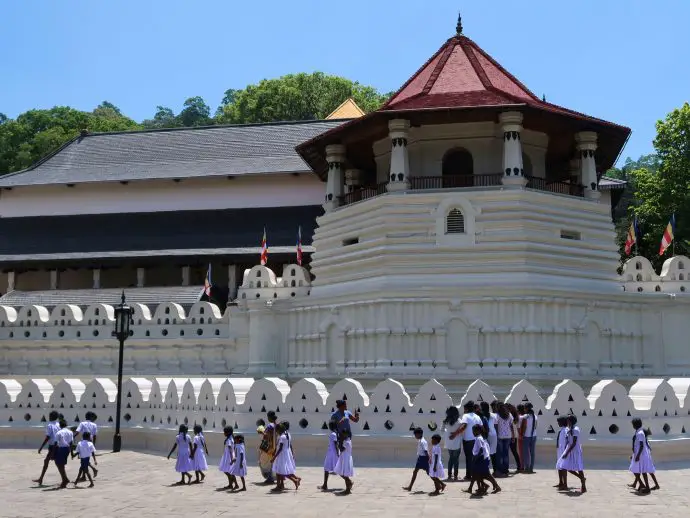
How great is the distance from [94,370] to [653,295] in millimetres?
18655

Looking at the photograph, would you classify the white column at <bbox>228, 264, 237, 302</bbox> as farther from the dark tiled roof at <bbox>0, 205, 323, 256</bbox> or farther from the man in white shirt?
the man in white shirt

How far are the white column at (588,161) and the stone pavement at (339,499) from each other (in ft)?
42.4

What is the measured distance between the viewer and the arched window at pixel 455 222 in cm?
2884

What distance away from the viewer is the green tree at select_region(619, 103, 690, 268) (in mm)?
46981

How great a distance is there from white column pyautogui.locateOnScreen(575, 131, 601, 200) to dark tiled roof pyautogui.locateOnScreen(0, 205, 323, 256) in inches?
626

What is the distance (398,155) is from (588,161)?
6.33 m

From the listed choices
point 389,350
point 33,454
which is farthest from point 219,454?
point 389,350

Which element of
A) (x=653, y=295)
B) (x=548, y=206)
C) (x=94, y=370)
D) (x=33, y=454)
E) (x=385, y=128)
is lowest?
(x=33, y=454)

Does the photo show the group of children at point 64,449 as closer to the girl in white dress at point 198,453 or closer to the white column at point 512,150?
the girl in white dress at point 198,453

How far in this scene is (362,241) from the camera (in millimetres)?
29984

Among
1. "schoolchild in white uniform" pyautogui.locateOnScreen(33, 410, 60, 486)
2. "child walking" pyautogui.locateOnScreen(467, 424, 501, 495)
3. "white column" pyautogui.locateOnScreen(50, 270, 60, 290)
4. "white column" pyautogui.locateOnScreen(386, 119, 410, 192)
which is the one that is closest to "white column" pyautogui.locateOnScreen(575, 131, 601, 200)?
"white column" pyautogui.locateOnScreen(386, 119, 410, 192)

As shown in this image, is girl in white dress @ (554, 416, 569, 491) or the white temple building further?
the white temple building

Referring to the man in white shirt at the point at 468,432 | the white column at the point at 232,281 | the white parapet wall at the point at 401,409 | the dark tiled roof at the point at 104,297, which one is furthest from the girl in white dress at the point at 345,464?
the white column at the point at 232,281

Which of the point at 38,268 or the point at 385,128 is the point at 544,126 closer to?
the point at 385,128
